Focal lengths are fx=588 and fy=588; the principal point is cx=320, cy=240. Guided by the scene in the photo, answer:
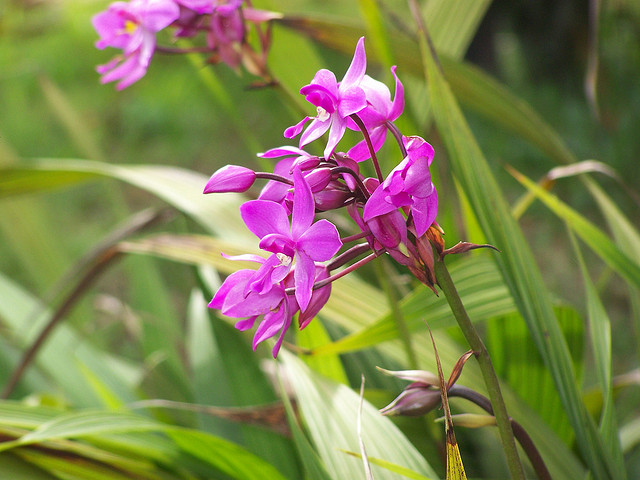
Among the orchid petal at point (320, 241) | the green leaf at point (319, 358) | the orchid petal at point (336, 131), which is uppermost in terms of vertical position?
the orchid petal at point (336, 131)

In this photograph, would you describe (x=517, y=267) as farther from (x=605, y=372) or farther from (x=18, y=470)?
(x=18, y=470)

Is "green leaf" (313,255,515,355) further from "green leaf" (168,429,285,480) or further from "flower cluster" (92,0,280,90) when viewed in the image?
"flower cluster" (92,0,280,90)

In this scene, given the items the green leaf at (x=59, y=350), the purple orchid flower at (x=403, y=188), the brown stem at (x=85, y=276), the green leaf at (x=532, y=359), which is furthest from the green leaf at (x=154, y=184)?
the purple orchid flower at (x=403, y=188)

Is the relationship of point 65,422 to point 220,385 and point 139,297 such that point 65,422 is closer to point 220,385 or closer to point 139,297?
point 220,385

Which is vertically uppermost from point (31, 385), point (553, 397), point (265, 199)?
point (265, 199)

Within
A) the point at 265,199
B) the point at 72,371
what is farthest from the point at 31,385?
the point at 265,199

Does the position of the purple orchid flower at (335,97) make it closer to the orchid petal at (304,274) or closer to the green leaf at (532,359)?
the orchid petal at (304,274)
